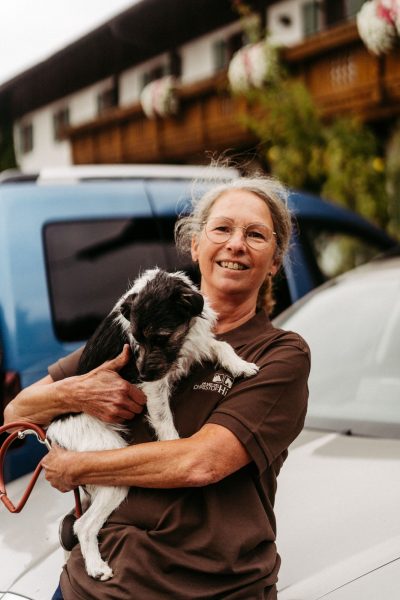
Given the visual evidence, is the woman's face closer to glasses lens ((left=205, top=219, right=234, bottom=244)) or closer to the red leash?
glasses lens ((left=205, top=219, right=234, bottom=244))

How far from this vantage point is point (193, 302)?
2.33 meters

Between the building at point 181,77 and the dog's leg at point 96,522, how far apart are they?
36.8 feet

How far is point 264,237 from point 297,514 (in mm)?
895

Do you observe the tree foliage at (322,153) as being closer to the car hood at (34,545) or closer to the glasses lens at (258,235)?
the car hood at (34,545)

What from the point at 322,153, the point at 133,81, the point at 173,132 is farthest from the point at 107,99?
the point at 322,153

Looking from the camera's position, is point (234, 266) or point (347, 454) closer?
point (234, 266)

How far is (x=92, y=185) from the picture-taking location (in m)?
4.95

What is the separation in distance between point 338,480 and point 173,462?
0.98 m

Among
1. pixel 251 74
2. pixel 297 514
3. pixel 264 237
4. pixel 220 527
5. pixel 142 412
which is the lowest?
pixel 297 514

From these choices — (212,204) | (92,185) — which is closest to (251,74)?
(92,185)

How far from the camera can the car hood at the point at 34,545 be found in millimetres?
2479

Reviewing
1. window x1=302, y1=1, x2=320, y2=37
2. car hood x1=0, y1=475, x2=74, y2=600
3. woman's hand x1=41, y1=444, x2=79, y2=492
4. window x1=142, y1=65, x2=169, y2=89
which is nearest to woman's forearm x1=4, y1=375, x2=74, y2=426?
A: woman's hand x1=41, y1=444, x2=79, y2=492

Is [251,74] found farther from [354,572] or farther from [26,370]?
[354,572]

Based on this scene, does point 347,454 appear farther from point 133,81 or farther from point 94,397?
point 133,81
